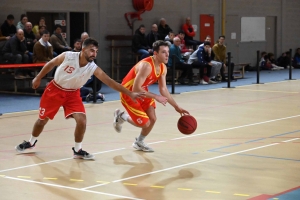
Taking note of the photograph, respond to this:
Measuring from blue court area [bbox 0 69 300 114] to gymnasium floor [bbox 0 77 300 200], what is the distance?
4.08 feet

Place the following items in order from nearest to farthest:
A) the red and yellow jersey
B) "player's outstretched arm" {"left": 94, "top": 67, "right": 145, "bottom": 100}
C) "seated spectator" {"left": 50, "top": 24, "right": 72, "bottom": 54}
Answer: "player's outstretched arm" {"left": 94, "top": 67, "right": 145, "bottom": 100} → the red and yellow jersey → "seated spectator" {"left": 50, "top": 24, "right": 72, "bottom": 54}

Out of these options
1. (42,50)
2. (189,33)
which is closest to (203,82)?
(189,33)

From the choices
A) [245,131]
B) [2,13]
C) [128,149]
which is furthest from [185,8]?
[128,149]

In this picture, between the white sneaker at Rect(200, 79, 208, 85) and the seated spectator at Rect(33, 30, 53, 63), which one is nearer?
the seated spectator at Rect(33, 30, 53, 63)

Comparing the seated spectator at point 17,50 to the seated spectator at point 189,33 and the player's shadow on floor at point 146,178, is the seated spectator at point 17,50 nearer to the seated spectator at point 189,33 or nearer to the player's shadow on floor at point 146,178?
the seated spectator at point 189,33

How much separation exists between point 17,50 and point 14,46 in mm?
170

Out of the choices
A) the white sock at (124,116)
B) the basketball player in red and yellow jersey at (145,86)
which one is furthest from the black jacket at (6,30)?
the basketball player in red and yellow jersey at (145,86)

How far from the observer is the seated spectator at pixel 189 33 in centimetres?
2303

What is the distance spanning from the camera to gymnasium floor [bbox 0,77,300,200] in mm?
6793

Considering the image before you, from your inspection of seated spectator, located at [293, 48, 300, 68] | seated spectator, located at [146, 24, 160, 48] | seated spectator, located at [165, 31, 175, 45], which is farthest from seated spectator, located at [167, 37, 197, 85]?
seated spectator, located at [293, 48, 300, 68]

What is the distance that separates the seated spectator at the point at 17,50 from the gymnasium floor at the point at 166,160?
12.9 feet

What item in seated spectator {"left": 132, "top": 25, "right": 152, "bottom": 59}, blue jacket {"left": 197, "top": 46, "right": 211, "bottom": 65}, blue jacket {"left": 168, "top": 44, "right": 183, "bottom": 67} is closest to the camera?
blue jacket {"left": 168, "top": 44, "right": 183, "bottom": 67}

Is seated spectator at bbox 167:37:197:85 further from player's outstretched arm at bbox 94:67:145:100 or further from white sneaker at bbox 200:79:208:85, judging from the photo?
player's outstretched arm at bbox 94:67:145:100

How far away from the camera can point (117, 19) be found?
2188 cm
